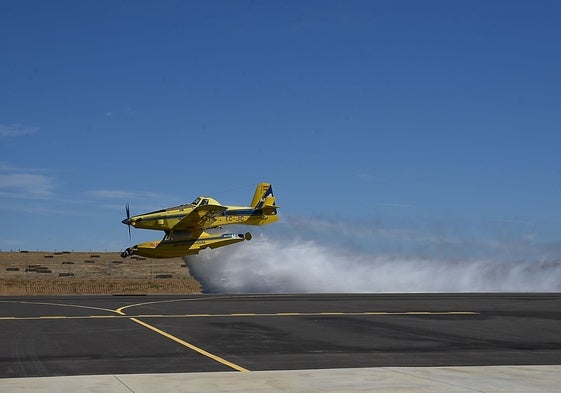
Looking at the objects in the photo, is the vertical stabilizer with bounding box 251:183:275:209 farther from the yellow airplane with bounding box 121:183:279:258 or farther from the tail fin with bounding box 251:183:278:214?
the yellow airplane with bounding box 121:183:279:258

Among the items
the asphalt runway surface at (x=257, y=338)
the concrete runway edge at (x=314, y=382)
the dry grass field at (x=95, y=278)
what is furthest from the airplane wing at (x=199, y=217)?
the concrete runway edge at (x=314, y=382)

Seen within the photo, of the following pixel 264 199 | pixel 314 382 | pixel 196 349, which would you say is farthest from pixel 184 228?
pixel 314 382

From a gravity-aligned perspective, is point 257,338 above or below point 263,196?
below

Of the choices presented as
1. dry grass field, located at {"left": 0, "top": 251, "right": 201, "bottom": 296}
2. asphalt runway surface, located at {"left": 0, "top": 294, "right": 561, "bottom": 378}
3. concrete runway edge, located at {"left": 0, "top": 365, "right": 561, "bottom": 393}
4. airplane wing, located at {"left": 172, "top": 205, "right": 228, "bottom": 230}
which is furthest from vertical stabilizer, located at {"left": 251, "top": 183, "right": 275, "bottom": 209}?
concrete runway edge, located at {"left": 0, "top": 365, "right": 561, "bottom": 393}

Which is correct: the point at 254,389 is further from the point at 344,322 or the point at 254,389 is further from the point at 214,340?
the point at 344,322

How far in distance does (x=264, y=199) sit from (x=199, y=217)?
11.3m

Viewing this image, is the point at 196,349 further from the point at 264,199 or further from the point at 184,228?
the point at 264,199

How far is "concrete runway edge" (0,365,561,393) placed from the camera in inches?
503

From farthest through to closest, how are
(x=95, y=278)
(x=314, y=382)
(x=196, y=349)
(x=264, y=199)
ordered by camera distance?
(x=95, y=278) < (x=264, y=199) < (x=196, y=349) < (x=314, y=382)

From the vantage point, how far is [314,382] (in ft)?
44.5

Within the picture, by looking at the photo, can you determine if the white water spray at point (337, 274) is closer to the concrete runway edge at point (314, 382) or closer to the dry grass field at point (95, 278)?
the dry grass field at point (95, 278)

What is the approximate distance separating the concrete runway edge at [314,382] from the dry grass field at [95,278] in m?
49.8

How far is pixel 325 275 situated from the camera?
→ 2547 inches

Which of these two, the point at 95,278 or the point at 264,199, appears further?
the point at 95,278
